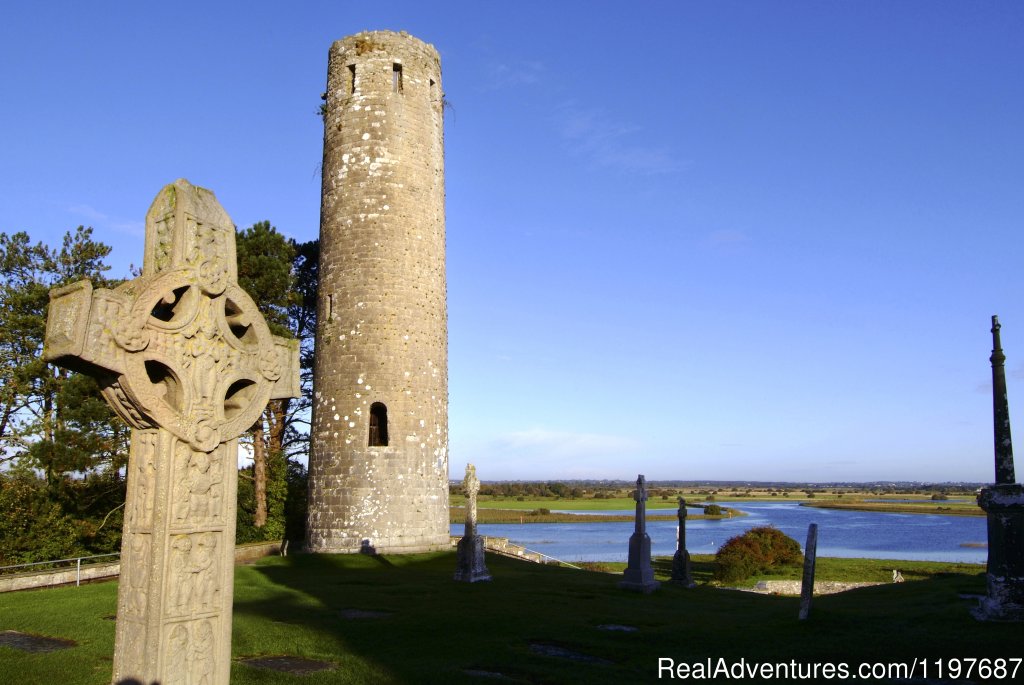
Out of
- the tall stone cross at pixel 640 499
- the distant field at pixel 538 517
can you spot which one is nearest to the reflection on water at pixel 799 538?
the distant field at pixel 538 517

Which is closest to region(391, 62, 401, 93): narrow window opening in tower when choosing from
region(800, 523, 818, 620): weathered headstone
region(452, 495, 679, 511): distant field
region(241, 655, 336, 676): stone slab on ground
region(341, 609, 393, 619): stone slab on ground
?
region(341, 609, 393, 619): stone slab on ground

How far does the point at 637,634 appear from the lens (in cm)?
1148

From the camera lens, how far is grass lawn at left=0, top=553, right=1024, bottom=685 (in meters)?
9.00

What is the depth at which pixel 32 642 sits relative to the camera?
10.2 metres

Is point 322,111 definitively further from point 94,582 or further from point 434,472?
point 94,582

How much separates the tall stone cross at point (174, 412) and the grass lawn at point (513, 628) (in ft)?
12.3

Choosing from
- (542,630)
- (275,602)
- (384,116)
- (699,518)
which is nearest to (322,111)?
(384,116)

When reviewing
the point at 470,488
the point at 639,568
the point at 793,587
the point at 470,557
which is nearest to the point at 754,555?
the point at 793,587

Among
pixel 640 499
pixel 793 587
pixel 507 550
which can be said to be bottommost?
pixel 793 587

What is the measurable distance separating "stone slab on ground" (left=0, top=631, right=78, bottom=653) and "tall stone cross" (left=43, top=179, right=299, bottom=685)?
6.39m

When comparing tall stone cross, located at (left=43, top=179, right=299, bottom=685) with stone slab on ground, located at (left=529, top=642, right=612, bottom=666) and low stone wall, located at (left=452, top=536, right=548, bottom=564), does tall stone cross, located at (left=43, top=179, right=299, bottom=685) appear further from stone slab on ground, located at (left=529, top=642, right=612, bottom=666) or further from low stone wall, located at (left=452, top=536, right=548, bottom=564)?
low stone wall, located at (left=452, top=536, right=548, bottom=564)

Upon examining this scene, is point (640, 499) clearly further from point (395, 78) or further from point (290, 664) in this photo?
point (395, 78)

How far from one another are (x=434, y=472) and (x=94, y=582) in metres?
8.98

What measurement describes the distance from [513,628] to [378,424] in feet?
38.6
